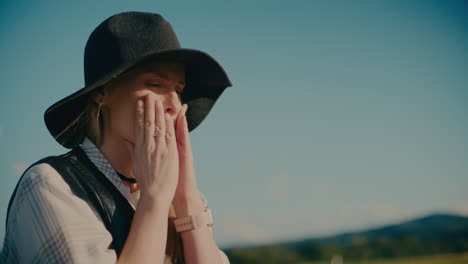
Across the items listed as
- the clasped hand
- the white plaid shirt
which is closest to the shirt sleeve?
the white plaid shirt

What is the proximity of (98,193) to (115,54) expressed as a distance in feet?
2.79

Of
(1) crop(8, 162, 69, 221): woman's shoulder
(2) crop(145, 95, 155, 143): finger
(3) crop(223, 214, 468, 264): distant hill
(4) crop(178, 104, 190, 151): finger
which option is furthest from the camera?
(3) crop(223, 214, 468, 264): distant hill

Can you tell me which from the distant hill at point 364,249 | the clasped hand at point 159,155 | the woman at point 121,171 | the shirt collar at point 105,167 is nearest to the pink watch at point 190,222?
the woman at point 121,171

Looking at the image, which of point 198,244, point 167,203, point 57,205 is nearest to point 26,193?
point 57,205

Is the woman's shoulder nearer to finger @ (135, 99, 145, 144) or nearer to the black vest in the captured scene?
the black vest

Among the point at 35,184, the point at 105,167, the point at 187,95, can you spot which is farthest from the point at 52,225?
the point at 187,95

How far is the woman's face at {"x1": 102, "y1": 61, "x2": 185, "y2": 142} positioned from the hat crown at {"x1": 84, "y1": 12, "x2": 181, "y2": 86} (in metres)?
0.12

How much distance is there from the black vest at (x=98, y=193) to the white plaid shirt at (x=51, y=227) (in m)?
0.07

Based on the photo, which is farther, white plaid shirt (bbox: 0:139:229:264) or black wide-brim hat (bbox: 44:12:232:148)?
black wide-brim hat (bbox: 44:12:232:148)

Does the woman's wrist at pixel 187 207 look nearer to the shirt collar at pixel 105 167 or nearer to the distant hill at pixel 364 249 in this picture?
the shirt collar at pixel 105 167

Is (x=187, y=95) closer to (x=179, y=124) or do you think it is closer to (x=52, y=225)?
(x=179, y=124)

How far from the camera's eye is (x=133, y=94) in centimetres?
258

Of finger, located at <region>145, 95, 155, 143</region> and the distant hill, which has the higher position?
finger, located at <region>145, 95, 155, 143</region>

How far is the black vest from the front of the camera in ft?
7.28
